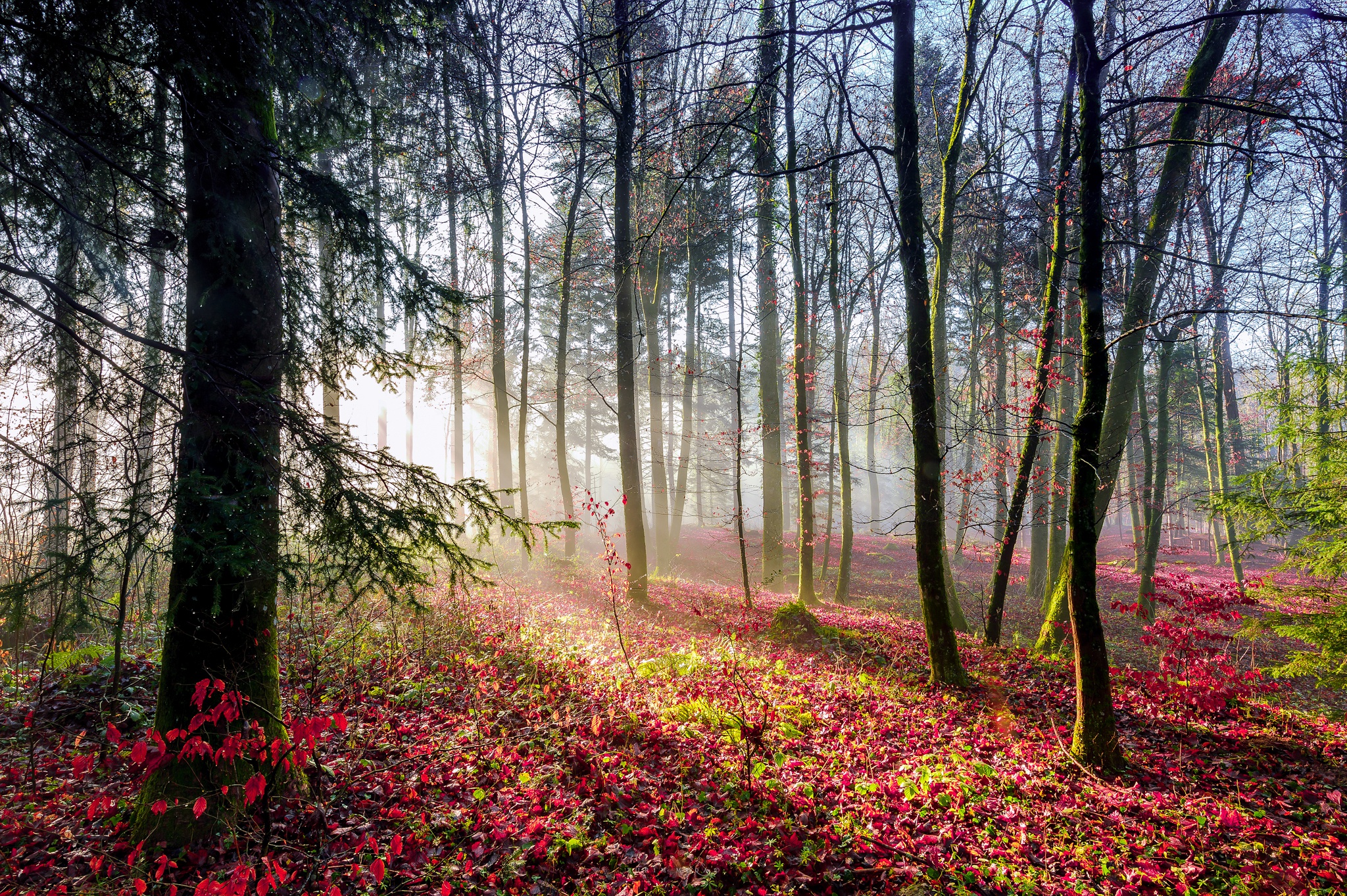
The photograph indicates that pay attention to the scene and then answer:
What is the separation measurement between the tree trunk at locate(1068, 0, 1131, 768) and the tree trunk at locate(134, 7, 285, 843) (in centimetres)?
624

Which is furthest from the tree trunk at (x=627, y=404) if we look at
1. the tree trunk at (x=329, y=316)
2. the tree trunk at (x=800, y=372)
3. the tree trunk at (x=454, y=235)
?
the tree trunk at (x=329, y=316)

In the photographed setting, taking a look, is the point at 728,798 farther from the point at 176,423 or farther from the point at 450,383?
the point at 450,383

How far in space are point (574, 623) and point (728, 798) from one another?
17.8ft

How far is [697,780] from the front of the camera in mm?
4824

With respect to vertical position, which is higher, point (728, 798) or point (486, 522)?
point (486, 522)

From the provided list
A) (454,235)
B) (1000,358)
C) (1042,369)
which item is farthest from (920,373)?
(1000,358)

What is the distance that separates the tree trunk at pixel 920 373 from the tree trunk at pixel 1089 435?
1.61m

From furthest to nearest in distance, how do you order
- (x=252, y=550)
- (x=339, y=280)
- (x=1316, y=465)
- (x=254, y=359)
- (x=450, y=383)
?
(x=450, y=383)
(x=1316, y=465)
(x=339, y=280)
(x=254, y=359)
(x=252, y=550)

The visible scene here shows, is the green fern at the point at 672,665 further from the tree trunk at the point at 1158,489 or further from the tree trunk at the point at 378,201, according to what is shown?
the tree trunk at the point at 1158,489

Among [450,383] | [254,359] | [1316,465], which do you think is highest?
[450,383]

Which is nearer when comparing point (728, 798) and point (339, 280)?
point (728, 798)

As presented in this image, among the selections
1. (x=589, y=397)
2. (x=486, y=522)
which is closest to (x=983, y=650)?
(x=486, y=522)

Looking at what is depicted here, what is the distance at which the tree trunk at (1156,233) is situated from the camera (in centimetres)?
759

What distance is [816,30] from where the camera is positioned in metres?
4.69
